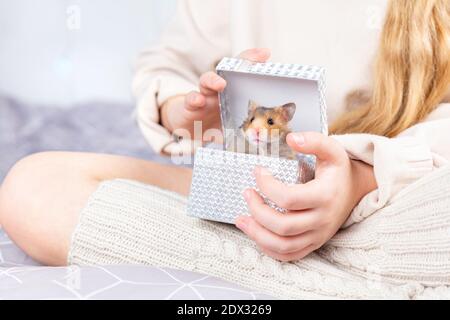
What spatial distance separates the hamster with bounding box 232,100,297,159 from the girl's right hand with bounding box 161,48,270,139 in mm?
48

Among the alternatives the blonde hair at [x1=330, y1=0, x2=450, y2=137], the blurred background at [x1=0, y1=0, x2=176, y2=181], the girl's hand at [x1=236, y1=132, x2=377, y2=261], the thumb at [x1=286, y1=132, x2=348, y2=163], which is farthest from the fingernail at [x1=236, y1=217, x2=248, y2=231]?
the blurred background at [x1=0, y1=0, x2=176, y2=181]

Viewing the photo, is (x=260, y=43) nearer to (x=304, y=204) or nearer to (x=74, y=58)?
(x=304, y=204)

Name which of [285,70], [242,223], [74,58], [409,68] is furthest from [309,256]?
[74,58]

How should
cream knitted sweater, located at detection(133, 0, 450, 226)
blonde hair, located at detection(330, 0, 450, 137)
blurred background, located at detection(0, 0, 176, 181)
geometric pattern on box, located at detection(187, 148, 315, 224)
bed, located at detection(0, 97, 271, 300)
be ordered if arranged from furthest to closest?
blurred background, located at detection(0, 0, 176, 181), cream knitted sweater, located at detection(133, 0, 450, 226), blonde hair, located at detection(330, 0, 450, 137), geometric pattern on box, located at detection(187, 148, 315, 224), bed, located at detection(0, 97, 271, 300)

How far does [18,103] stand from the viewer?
5.12ft

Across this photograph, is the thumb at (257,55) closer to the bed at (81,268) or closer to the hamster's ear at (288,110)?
the hamster's ear at (288,110)

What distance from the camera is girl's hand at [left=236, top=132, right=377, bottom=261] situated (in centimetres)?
68

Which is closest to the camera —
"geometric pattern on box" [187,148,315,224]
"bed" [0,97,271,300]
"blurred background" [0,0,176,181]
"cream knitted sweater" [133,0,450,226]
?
"bed" [0,97,271,300]

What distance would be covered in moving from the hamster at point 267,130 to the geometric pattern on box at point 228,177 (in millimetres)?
22

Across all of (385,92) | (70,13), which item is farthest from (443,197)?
(70,13)

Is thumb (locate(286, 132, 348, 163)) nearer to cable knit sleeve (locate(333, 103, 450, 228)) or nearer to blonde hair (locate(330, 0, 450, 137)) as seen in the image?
cable knit sleeve (locate(333, 103, 450, 228))

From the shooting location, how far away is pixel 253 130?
0.75m

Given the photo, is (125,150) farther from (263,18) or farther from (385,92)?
(385,92)
